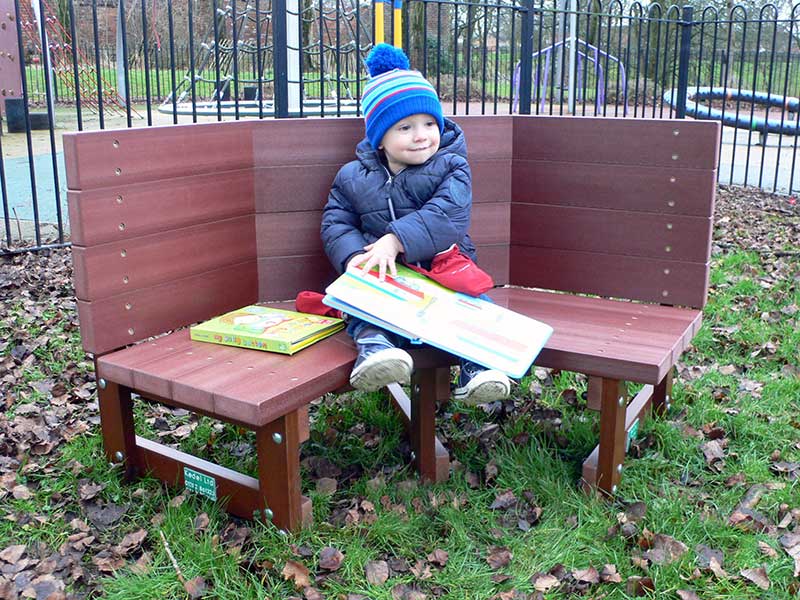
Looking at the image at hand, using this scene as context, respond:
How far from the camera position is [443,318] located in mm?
2709

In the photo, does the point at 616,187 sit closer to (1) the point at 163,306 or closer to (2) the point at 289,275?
(2) the point at 289,275

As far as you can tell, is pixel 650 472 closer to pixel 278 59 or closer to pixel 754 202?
pixel 278 59

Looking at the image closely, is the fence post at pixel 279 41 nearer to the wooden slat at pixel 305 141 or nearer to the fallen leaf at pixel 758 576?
the wooden slat at pixel 305 141

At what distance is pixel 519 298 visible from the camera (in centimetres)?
337

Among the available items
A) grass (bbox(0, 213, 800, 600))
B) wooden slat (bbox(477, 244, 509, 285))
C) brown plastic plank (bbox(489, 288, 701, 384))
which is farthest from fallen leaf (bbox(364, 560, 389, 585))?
wooden slat (bbox(477, 244, 509, 285))

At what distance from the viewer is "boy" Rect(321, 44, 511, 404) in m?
2.90

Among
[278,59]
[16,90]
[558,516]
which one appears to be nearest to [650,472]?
[558,516]

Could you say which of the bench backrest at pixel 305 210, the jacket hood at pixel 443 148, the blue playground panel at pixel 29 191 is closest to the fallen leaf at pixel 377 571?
the bench backrest at pixel 305 210

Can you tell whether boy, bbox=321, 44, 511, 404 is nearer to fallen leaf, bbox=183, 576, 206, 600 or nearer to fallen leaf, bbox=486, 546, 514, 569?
fallen leaf, bbox=486, 546, 514, 569

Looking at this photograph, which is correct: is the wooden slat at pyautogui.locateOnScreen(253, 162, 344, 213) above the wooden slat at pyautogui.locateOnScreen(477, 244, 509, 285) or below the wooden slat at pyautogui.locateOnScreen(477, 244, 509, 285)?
above

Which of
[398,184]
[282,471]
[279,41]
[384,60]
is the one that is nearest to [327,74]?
[279,41]

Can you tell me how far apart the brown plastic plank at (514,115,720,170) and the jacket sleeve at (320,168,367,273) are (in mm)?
805

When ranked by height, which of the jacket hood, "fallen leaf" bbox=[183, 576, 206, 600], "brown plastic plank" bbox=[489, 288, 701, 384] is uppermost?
the jacket hood

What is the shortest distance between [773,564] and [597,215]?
1.45m
